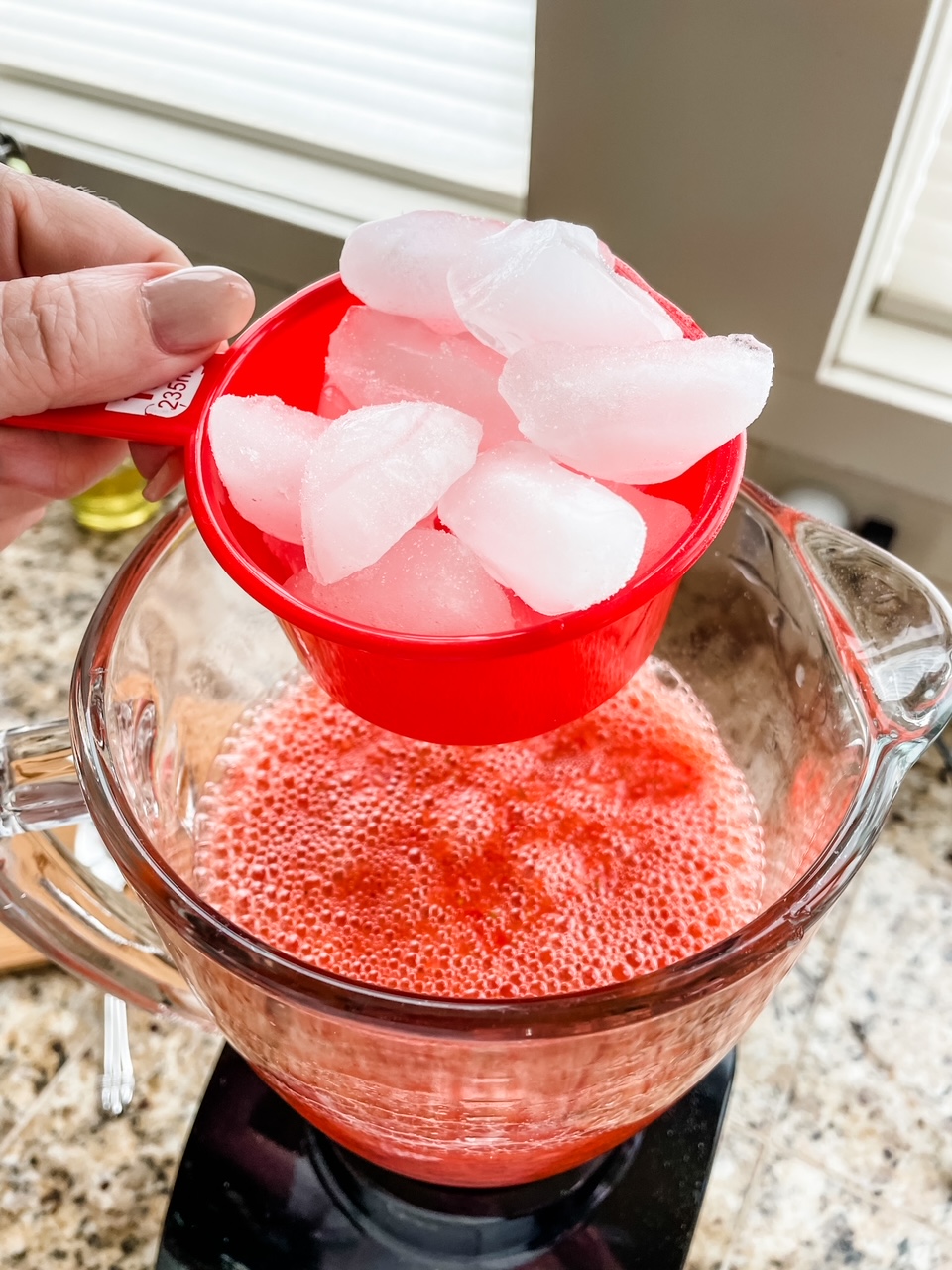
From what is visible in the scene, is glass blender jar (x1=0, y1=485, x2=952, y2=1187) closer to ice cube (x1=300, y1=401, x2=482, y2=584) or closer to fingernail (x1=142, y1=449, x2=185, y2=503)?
fingernail (x1=142, y1=449, x2=185, y2=503)

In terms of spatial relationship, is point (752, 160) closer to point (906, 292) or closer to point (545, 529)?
point (906, 292)

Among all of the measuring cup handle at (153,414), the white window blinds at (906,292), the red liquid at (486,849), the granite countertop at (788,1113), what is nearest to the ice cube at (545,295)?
the measuring cup handle at (153,414)

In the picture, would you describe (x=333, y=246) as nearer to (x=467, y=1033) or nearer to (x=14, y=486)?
(x=14, y=486)

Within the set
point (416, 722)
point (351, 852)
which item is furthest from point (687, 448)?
point (351, 852)

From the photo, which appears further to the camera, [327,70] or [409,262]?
[327,70]

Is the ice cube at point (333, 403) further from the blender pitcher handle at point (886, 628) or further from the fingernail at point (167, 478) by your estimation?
the blender pitcher handle at point (886, 628)

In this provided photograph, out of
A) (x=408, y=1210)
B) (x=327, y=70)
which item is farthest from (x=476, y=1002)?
(x=327, y=70)
